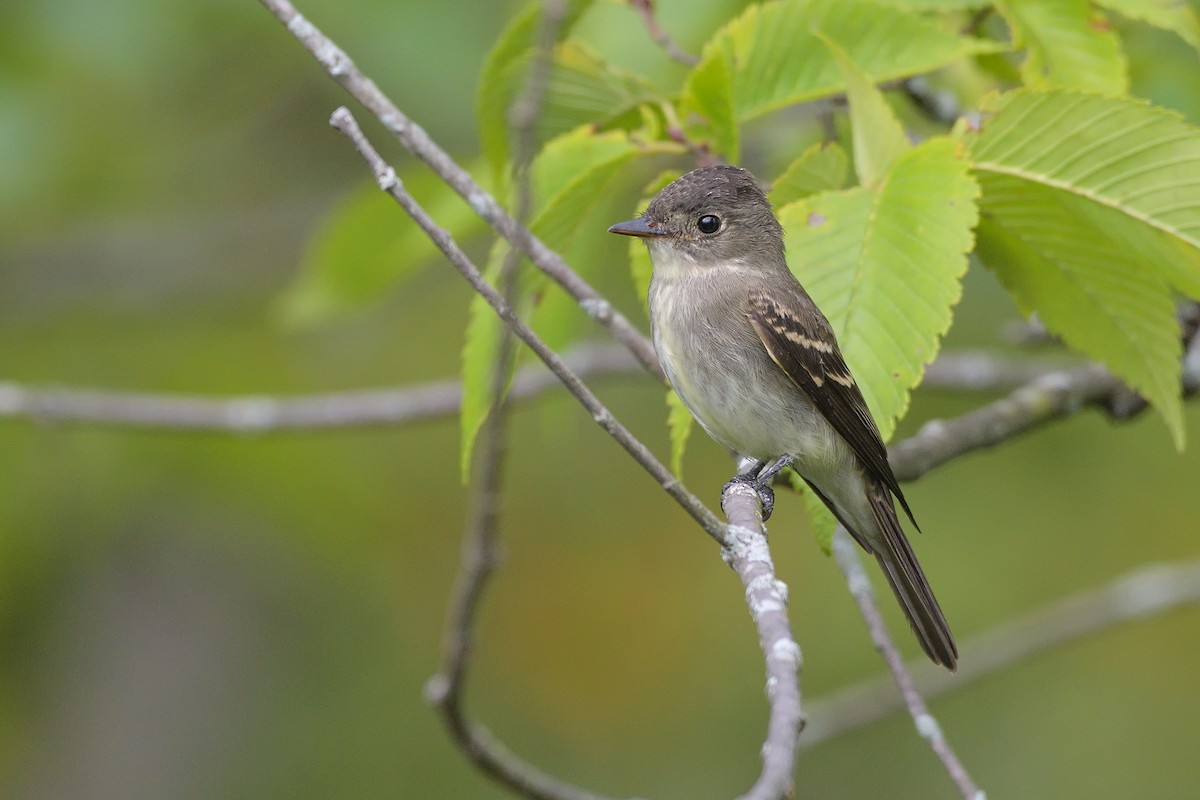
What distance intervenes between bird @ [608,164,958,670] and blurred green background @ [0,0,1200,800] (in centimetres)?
235

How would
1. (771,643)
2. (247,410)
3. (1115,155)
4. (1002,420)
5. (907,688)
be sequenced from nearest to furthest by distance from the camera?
(771,643) → (1115,155) → (907,688) → (1002,420) → (247,410)

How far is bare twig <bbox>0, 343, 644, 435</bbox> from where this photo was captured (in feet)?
16.4

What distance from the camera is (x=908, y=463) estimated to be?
3746mm

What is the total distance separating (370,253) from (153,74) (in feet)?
5.82

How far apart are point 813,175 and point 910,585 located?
4.28ft

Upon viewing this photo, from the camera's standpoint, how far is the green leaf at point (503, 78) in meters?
3.31

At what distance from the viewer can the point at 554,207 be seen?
3199 millimetres

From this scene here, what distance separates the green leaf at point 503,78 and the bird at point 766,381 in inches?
15.8

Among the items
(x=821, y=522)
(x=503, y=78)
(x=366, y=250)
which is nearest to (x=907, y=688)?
(x=821, y=522)

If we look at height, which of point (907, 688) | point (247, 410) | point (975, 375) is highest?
point (907, 688)

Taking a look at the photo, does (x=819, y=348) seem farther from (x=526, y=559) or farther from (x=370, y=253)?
(x=526, y=559)

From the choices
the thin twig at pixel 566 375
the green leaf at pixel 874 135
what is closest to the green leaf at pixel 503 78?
the green leaf at pixel 874 135

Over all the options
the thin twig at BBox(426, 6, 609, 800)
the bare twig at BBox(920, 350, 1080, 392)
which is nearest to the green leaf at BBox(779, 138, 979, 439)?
the thin twig at BBox(426, 6, 609, 800)

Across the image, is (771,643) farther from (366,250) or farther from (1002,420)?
(366,250)
